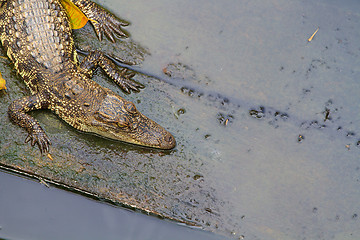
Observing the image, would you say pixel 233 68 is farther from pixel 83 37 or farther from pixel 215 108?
pixel 83 37

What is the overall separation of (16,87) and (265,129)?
3128 millimetres

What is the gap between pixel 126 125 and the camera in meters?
4.87

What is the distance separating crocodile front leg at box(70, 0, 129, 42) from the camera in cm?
571

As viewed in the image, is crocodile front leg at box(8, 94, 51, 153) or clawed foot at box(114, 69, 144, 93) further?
clawed foot at box(114, 69, 144, 93)

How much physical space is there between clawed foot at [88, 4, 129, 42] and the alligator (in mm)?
415

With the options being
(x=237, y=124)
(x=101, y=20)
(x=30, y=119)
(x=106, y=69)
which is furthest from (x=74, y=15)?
(x=237, y=124)

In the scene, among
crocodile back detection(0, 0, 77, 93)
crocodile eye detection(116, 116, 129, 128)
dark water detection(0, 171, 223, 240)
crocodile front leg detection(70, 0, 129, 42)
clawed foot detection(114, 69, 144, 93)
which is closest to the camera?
crocodile eye detection(116, 116, 129, 128)

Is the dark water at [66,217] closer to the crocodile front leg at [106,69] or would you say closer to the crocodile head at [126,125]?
the crocodile head at [126,125]

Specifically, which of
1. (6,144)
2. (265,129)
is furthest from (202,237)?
(6,144)

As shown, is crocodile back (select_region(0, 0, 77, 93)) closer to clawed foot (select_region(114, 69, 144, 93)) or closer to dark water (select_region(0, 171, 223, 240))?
clawed foot (select_region(114, 69, 144, 93))

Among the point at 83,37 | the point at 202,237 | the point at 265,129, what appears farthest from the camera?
the point at 83,37

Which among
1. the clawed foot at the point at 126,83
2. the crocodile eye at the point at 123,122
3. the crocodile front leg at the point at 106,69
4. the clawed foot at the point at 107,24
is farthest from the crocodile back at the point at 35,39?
the crocodile eye at the point at 123,122

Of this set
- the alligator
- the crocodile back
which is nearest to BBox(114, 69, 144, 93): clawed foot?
the alligator

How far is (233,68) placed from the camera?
562cm
